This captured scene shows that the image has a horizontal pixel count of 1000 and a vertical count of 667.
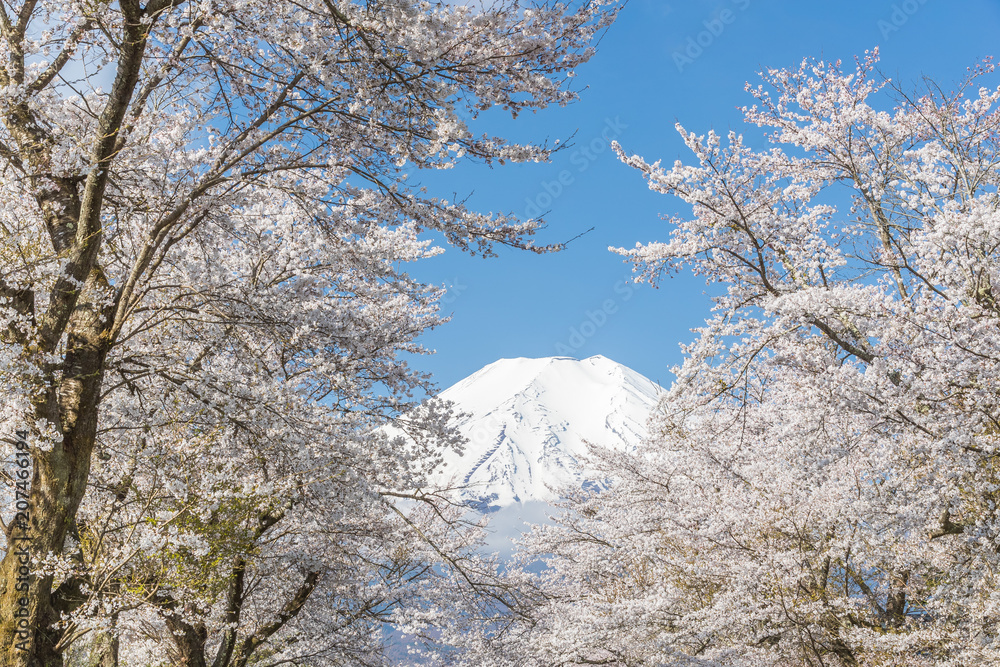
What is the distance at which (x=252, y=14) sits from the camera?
436 cm

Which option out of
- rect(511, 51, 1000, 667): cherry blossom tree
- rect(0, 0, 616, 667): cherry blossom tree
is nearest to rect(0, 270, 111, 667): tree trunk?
rect(0, 0, 616, 667): cherry blossom tree

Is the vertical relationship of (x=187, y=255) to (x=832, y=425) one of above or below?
above

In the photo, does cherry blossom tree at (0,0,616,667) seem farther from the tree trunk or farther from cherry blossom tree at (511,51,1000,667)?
cherry blossom tree at (511,51,1000,667)

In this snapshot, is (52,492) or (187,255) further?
(187,255)

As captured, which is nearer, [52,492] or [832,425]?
[52,492]

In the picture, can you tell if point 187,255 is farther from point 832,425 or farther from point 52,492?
point 832,425

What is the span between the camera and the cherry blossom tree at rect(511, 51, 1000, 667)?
6145 mm

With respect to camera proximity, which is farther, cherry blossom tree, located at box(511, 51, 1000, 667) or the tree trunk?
cherry blossom tree, located at box(511, 51, 1000, 667)

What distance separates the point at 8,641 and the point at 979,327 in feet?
26.0

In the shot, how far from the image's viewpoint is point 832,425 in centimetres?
761

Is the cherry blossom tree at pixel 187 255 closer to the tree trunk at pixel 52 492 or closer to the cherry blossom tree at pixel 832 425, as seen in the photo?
the tree trunk at pixel 52 492

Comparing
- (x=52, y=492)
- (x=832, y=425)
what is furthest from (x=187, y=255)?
(x=832, y=425)

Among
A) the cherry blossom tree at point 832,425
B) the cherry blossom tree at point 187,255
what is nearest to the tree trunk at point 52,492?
the cherry blossom tree at point 187,255

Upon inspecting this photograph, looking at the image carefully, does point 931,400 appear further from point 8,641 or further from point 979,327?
point 8,641
